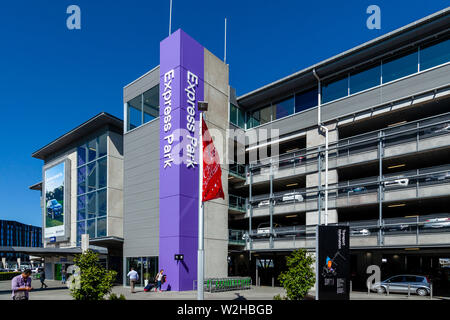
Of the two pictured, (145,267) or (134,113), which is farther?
(134,113)

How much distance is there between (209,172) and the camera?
50.9ft

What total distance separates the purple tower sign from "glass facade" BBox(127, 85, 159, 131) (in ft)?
5.49

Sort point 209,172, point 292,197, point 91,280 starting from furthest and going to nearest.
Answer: point 292,197, point 209,172, point 91,280

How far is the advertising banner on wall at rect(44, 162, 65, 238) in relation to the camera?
41.2m

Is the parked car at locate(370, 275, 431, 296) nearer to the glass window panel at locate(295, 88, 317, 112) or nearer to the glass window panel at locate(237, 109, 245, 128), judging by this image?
the glass window panel at locate(295, 88, 317, 112)

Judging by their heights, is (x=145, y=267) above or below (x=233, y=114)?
below

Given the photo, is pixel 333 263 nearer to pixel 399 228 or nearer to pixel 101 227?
pixel 399 228

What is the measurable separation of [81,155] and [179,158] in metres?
17.5

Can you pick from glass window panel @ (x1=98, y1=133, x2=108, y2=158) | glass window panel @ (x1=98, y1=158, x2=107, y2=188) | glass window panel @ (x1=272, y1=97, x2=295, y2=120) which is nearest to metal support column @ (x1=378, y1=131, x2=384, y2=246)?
glass window panel @ (x1=272, y1=97, x2=295, y2=120)

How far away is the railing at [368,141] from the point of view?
2580 centimetres

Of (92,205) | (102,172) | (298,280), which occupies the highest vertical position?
(102,172)

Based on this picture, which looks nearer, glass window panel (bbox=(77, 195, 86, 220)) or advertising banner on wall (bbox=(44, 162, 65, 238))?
glass window panel (bbox=(77, 195, 86, 220))

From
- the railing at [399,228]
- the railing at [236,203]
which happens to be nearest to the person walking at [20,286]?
the railing at [236,203]

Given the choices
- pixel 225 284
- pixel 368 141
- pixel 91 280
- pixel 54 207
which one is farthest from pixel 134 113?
pixel 91 280
